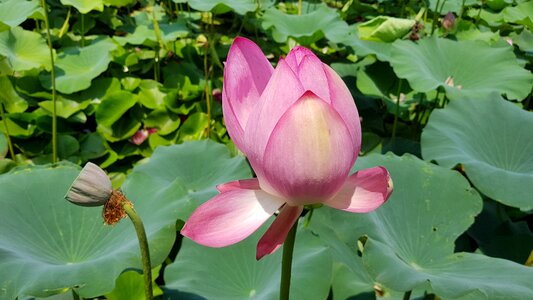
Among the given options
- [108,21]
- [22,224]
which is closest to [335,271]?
[22,224]

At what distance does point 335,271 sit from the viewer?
104 centimetres

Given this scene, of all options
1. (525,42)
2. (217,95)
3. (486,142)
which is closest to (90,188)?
(486,142)

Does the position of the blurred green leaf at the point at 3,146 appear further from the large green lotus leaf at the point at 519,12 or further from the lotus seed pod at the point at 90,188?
the large green lotus leaf at the point at 519,12

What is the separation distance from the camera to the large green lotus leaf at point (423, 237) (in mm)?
782

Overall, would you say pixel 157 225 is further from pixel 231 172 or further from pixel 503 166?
pixel 503 166

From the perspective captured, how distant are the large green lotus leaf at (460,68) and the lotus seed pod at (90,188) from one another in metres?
1.34

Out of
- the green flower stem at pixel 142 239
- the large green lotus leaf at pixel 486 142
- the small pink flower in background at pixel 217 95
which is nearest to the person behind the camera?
the green flower stem at pixel 142 239

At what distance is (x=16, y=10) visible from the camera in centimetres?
181

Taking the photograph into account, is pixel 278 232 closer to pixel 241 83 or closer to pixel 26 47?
pixel 241 83

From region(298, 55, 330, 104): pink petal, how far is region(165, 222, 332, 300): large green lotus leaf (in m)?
0.50

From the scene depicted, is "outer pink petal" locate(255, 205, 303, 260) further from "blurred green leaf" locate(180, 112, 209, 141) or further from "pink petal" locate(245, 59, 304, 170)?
"blurred green leaf" locate(180, 112, 209, 141)

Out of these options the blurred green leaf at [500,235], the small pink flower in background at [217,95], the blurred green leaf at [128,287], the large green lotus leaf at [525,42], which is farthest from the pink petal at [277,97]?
the large green lotus leaf at [525,42]

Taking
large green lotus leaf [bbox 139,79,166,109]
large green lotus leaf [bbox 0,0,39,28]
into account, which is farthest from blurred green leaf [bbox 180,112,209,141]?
large green lotus leaf [bbox 0,0,39,28]

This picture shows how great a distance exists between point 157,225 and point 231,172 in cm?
37
